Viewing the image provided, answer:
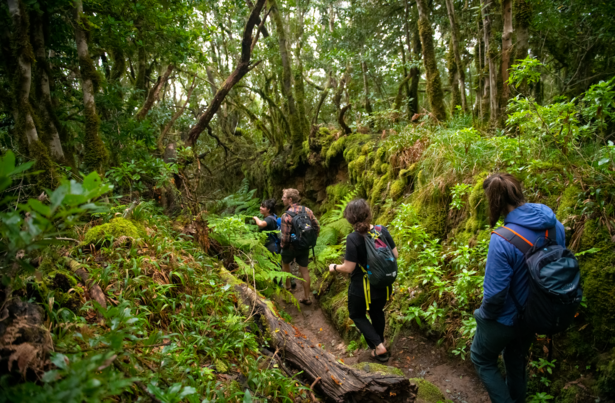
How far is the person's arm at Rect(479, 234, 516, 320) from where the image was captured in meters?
2.39

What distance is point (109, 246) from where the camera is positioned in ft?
11.4

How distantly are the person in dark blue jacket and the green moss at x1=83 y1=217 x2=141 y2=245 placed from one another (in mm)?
3773

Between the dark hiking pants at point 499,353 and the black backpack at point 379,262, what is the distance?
1.06 metres

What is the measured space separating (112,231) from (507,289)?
409cm

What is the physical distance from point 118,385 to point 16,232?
58 centimetres

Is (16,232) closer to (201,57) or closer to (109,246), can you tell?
(109,246)

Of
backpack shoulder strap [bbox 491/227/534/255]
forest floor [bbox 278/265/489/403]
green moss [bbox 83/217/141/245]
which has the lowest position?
forest floor [bbox 278/265/489/403]

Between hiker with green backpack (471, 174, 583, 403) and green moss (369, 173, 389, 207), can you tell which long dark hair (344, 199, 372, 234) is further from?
green moss (369, 173, 389, 207)

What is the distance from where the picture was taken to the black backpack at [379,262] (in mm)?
3555

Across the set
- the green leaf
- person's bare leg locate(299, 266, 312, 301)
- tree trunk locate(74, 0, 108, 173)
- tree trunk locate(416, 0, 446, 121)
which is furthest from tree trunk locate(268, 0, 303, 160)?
the green leaf

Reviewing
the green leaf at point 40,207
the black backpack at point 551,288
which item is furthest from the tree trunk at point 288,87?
the green leaf at point 40,207

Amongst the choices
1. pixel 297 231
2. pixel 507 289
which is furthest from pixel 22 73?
pixel 507 289

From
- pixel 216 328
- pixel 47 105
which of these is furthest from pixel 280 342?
pixel 47 105

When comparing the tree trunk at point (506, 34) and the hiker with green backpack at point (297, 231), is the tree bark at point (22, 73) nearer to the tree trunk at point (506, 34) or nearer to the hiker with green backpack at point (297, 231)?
the hiker with green backpack at point (297, 231)
